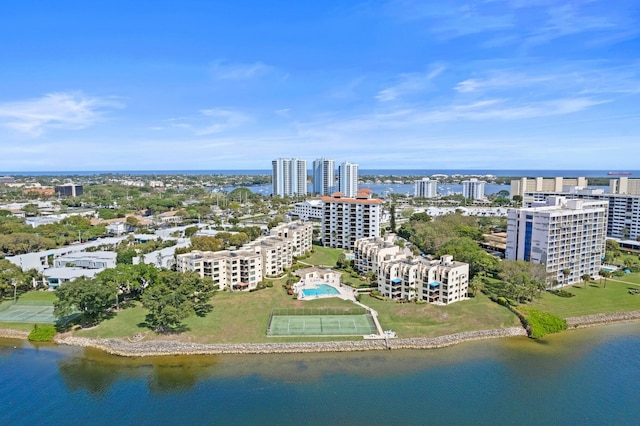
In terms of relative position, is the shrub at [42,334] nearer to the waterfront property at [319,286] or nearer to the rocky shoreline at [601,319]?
the waterfront property at [319,286]

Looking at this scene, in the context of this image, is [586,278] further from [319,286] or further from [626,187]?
[626,187]

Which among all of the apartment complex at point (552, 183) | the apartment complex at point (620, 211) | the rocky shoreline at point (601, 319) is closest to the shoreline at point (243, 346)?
the rocky shoreline at point (601, 319)

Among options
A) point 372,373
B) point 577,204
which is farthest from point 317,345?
point 577,204

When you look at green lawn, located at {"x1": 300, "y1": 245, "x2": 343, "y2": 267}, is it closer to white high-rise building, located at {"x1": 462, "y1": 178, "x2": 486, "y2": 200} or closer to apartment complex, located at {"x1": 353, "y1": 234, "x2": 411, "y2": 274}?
apartment complex, located at {"x1": 353, "y1": 234, "x2": 411, "y2": 274}

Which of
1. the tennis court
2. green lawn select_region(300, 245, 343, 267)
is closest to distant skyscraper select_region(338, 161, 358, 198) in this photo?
green lawn select_region(300, 245, 343, 267)

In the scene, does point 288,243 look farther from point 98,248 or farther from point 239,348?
point 98,248

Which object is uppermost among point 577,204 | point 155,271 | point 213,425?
point 577,204
